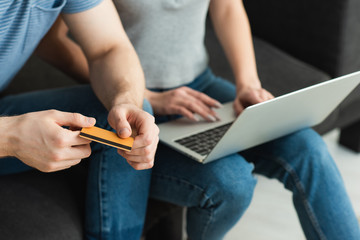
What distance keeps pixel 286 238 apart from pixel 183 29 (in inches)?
27.5

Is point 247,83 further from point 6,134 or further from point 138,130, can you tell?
point 6,134

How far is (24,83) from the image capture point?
1.50m

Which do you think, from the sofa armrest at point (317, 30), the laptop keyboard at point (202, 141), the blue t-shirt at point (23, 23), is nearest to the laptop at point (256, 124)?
the laptop keyboard at point (202, 141)

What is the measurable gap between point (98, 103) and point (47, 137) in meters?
0.30

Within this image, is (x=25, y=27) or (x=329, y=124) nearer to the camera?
(x=25, y=27)

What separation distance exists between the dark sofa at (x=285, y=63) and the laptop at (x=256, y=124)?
0.21 m

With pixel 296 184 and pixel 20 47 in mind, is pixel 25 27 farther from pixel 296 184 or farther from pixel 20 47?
pixel 296 184

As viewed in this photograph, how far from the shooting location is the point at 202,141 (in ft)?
3.52

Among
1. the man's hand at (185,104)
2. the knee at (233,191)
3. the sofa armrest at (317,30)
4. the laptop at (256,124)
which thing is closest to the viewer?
the laptop at (256,124)

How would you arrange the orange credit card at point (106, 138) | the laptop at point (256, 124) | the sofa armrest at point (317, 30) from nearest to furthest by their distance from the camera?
the orange credit card at point (106, 138) < the laptop at point (256, 124) < the sofa armrest at point (317, 30)

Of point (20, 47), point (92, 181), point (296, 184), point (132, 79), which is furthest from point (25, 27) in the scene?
point (296, 184)

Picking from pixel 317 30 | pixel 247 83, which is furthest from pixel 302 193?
pixel 317 30

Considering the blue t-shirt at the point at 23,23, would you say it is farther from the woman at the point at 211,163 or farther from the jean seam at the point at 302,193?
the jean seam at the point at 302,193

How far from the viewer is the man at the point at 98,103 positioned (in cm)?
83
